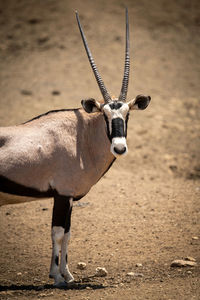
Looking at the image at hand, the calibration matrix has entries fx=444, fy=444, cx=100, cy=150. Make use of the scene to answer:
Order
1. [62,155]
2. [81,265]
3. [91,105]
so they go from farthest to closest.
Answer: [81,265]
[91,105]
[62,155]

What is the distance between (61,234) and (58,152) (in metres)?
1.31

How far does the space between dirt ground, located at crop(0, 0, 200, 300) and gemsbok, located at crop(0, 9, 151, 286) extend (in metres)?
1.08

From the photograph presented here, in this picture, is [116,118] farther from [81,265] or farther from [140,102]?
[81,265]

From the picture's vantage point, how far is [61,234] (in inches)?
280

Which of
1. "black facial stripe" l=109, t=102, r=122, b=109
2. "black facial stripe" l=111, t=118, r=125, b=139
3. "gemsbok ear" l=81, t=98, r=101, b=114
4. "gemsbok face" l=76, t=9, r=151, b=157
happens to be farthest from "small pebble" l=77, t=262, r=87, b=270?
"black facial stripe" l=109, t=102, r=122, b=109

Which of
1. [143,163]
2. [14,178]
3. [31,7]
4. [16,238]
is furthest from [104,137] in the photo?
[31,7]

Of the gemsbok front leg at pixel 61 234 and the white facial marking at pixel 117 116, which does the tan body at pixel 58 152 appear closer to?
the gemsbok front leg at pixel 61 234

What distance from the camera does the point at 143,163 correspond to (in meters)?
13.3

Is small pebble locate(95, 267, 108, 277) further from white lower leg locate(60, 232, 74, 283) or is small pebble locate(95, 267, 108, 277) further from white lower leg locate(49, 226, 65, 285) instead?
white lower leg locate(49, 226, 65, 285)

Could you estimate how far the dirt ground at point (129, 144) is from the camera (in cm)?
757

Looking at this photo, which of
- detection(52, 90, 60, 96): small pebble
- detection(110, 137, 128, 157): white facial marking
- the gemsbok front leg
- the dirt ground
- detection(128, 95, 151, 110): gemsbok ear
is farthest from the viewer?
detection(52, 90, 60, 96): small pebble

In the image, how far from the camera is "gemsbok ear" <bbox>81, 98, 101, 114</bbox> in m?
7.14

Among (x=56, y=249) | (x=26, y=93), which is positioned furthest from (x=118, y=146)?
(x=26, y=93)

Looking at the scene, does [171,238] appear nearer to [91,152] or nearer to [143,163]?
[91,152]
